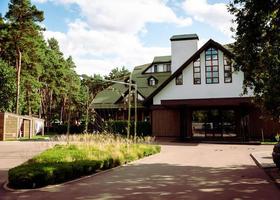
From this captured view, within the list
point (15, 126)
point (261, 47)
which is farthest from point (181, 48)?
point (261, 47)

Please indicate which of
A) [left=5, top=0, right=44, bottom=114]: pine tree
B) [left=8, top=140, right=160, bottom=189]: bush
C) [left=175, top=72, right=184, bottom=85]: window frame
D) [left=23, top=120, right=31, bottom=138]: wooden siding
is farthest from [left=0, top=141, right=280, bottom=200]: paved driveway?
[left=5, top=0, right=44, bottom=114]: pine tree

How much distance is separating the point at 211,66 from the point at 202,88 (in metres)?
2.36

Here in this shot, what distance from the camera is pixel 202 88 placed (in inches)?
1262

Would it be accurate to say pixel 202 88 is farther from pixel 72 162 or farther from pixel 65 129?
pixel 65 129

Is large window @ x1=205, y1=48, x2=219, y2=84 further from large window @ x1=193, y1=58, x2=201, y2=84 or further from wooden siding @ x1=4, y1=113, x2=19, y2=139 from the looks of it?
wooden siding @ x1=4, y1=113, x2=19, y2=139

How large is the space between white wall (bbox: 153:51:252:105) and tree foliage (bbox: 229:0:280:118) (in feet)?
66.5

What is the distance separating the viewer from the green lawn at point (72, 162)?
30.5ft

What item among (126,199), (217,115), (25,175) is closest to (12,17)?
(217,115)

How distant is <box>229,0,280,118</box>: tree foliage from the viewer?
9281 mm

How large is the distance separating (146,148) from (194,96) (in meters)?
14.7

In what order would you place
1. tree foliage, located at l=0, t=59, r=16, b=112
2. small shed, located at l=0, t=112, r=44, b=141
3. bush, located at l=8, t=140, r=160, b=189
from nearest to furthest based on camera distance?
1. bush, located at l=8, t=140, r=160, b=189
2. small shed, located at l=0, t=112, r=44, b=141
3. tree foliage, located at l=0, t=59, r=16, b=112

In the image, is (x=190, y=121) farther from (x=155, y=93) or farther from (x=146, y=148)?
(x=146, y=148)

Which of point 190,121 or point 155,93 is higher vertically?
point 155,93

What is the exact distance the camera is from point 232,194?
8.16 meters
